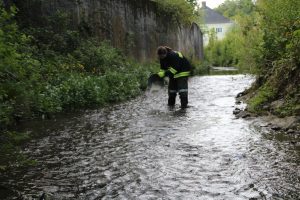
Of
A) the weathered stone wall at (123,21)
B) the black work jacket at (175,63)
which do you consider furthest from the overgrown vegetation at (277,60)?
the weathered stone wall at (123,21)

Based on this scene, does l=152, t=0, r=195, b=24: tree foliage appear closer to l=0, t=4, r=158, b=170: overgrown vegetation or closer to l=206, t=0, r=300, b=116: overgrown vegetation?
l=0, t=4, r=158, b=170: overgrown vegetation

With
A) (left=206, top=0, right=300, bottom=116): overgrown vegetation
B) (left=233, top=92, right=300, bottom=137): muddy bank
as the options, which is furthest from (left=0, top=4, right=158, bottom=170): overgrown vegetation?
(left=206, top=0, right=300, bottom=116): overgrown vegetation

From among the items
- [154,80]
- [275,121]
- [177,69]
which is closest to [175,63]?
[177,69]

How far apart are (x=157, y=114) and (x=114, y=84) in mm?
4222

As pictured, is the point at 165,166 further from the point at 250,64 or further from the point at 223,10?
the point at 223,10

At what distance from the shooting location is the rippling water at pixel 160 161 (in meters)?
4.56

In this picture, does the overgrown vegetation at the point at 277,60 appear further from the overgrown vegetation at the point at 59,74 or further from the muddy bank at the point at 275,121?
the overgrown vegetation at the point at 59,74

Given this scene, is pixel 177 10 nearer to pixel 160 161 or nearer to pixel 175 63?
pixel 175 63

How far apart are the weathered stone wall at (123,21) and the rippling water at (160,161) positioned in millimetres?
7892

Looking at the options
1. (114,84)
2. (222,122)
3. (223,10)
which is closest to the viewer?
(222,122)

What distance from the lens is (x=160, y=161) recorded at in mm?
5781

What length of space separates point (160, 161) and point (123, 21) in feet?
54.0

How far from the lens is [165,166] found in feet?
18.1

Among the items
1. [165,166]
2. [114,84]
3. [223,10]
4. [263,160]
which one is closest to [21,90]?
[165,166]
